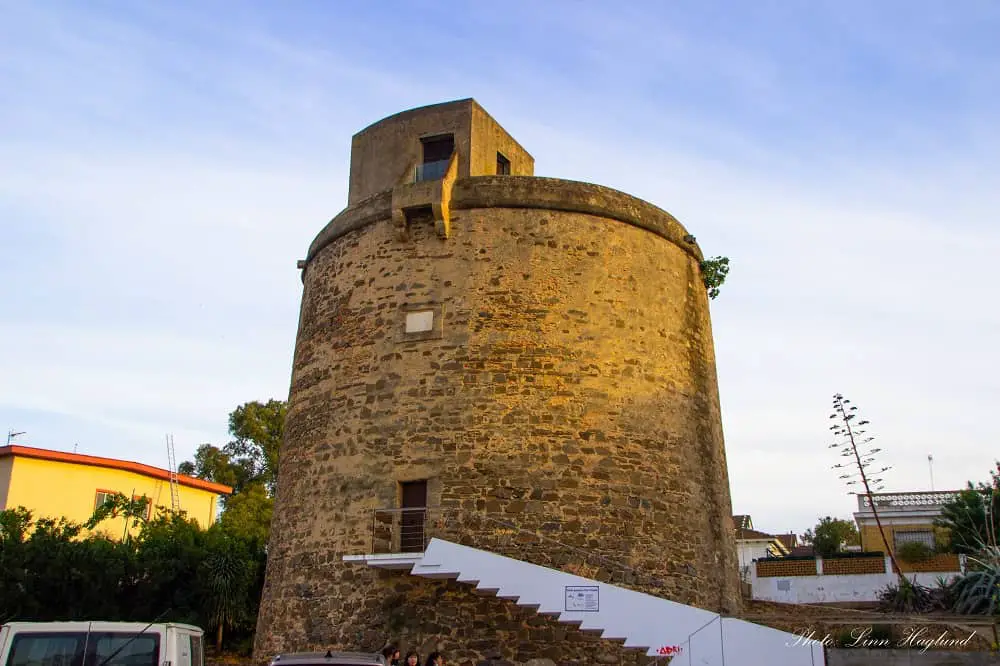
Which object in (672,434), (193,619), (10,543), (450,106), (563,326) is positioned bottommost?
(193,619)

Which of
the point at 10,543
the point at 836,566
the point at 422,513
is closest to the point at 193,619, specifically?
the point at 10,543

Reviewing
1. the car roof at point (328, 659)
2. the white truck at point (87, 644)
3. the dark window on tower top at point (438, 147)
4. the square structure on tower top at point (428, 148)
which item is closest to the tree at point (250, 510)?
the square structure on tower top at point (428, 148)

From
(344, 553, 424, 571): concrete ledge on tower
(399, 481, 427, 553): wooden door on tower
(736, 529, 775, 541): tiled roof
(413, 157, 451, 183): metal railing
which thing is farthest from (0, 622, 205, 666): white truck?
(736, 529, 775, 541): tiled roof

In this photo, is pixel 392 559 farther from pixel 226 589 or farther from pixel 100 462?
pixel 100 462

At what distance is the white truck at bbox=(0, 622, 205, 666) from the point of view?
27.6 ft

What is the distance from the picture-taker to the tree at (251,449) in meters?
32.6

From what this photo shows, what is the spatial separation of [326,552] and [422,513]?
1.62 meters

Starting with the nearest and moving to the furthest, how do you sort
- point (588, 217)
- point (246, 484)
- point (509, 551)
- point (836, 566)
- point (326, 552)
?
point (509, 551)
point (326, 552)
point (588, 217)
point (836, 566)
point (246, 484)

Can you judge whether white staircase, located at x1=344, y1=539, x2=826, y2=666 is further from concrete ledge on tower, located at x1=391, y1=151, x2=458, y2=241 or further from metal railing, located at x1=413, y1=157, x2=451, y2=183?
metal railing, located at x1=413, y1=157, x2=451, y2=183

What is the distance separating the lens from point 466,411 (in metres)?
13.6

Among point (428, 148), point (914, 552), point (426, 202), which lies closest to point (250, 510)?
point (428, 148)

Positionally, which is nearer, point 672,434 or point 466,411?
point 466,411

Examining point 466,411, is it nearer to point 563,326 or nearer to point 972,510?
point 563,326

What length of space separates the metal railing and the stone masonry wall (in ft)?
3.30
